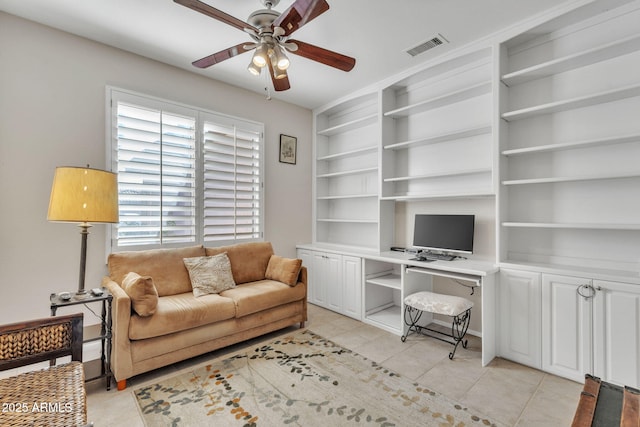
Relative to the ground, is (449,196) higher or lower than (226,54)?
lower

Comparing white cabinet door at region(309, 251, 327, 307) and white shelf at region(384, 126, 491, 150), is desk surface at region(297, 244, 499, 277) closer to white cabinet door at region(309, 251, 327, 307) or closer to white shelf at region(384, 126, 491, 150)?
white cabinet door at region(309, 251, 327, 307)

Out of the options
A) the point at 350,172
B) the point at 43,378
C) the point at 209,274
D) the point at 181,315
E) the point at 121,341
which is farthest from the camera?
the point at 350,172

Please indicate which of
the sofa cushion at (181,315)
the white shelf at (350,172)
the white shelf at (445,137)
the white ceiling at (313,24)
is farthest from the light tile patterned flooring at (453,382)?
the white ceiling at (313,24)

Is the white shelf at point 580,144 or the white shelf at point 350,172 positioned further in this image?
the white shelf at point 350,172

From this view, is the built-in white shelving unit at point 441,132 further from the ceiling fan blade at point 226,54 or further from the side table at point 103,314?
the side table at point 103,314

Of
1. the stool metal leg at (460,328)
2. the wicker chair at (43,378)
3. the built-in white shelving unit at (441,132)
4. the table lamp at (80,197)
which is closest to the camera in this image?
the wicker chair at (43,378)

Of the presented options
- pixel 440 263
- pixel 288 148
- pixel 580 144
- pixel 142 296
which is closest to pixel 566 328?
pixel 440 263

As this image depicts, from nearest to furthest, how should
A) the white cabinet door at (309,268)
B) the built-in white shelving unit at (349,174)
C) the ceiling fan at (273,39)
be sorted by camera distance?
the ceiling fan at (273,39)
the built-in white shelving unit at (349,174)
the white cabinet door at (309,268)

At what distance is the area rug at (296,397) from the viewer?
1849 mm

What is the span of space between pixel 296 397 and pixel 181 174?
2.51 metres

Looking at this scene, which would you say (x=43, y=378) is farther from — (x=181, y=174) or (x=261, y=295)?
(x=181, y=174)

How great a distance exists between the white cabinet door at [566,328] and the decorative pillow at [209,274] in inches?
111

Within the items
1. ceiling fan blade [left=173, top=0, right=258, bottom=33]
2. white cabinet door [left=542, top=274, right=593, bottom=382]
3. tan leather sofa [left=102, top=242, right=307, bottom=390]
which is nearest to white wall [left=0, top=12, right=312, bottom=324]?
tan leather sofa [left=102, top=242, right=307, bottom=390]

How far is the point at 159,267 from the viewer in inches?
113
